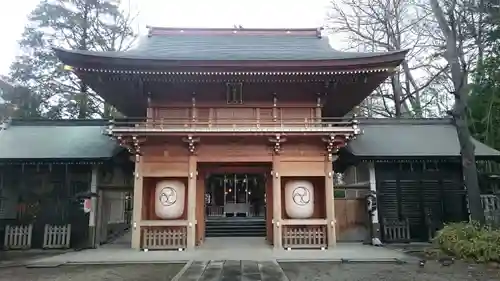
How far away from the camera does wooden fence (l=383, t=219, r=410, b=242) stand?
12.3 m

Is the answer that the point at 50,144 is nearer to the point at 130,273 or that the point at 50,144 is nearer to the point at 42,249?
the point at 42,249

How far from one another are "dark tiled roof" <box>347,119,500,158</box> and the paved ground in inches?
202

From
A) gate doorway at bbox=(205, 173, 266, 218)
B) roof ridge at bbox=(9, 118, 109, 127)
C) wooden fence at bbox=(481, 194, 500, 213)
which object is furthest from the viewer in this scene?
gate doorway at bbox=(205, 173, 266, 218)

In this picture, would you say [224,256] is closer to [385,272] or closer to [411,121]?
[385,272]

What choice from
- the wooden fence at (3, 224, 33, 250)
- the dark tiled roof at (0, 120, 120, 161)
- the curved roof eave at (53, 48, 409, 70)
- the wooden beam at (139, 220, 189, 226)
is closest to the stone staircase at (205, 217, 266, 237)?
the wooden beam at (139, 220, 189, 226)

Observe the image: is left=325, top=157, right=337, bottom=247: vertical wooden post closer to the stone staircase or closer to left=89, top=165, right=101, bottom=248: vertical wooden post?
the stone staircase

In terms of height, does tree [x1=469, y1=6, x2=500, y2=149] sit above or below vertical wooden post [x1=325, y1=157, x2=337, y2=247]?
above

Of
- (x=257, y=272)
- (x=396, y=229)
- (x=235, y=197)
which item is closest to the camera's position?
(x=257, y=272)

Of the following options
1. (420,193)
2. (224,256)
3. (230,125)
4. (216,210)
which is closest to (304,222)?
(224,256)

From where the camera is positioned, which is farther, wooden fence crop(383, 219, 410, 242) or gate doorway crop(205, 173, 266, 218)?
gate doorway crop(205, 173, 266, 218)

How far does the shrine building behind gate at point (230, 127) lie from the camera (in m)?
10.1

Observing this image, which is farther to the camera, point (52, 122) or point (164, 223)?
point (52, 122)

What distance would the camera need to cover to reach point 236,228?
17.6m

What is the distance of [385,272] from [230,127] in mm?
5584
